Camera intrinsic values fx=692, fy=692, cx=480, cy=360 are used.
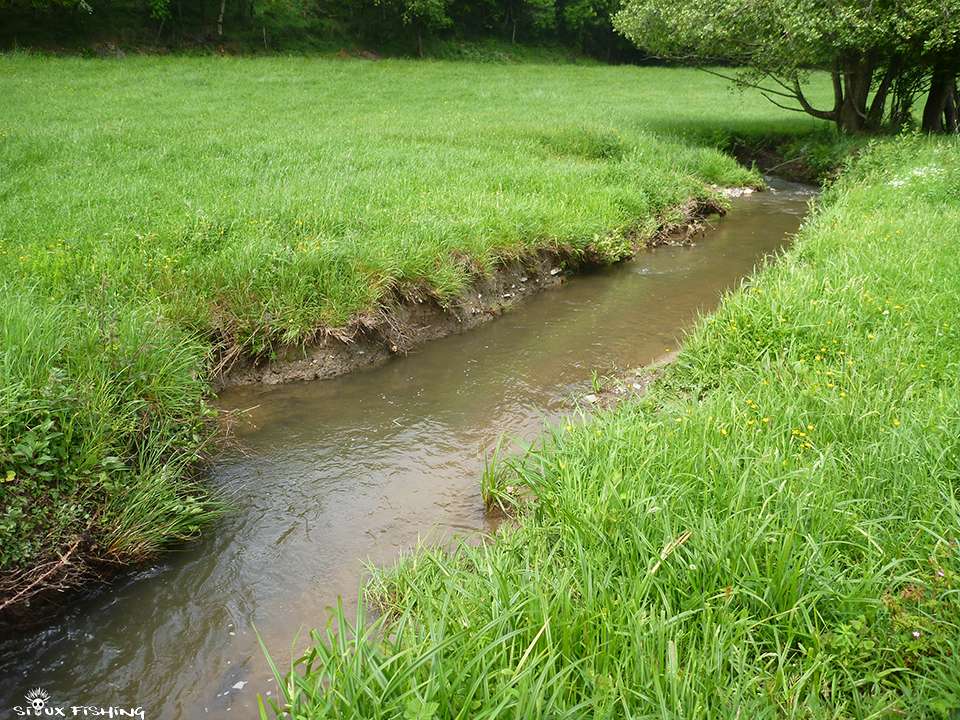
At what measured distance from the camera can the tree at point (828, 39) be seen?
1553 cm

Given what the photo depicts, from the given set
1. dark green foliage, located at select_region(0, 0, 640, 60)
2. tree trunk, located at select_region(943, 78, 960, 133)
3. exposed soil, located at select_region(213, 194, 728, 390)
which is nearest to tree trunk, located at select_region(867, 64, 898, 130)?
tree trunk, located at select_region(943, 78, 960, 133)

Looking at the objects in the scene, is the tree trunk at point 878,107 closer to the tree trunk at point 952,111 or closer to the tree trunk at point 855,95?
the tree trunk at point 855,95

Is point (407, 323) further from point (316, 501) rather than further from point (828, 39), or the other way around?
point (828, 39)

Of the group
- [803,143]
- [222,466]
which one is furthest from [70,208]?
[803,143]

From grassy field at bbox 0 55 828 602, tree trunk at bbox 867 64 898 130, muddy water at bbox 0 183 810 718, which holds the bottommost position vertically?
muddy water at bbox 0 183 810 718

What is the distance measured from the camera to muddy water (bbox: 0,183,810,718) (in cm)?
365

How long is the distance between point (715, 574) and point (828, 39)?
1780 cm

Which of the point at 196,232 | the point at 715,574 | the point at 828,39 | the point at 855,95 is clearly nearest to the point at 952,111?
the point at 855,95

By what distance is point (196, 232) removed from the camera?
795 cm

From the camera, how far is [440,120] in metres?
19.3

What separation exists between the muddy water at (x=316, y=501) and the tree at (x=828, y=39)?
10.8 meters

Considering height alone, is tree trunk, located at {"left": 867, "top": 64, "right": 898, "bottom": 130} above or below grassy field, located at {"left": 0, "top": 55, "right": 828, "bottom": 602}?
above

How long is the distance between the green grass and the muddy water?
0.45 m

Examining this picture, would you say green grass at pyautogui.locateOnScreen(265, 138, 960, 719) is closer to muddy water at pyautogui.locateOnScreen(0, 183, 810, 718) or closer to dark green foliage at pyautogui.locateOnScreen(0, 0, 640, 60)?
muddy water at pyautogui.locateOnScreen(0, 183, 810, 718)
